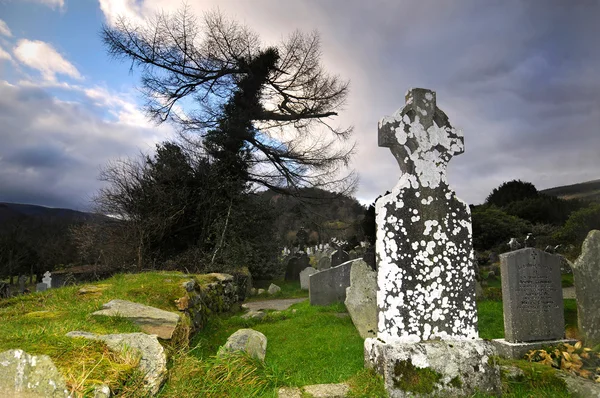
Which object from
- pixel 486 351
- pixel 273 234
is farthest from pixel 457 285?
pixel 273 234

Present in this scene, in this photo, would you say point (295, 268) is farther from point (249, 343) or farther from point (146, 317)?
point (249, 343)

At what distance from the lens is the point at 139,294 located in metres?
6.48

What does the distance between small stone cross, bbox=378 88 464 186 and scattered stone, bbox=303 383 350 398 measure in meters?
2.00

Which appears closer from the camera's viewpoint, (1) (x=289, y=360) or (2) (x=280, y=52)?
(1) (x=289, y=360)

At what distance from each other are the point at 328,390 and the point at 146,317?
2.52 m

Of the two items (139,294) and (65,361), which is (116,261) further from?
(65,361)

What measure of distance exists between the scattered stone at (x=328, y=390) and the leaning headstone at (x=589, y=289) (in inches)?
234

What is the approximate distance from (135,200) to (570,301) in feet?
47.0

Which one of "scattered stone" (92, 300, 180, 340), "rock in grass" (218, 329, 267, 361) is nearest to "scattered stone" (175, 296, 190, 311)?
"scattered stone" (92, 300, 180, 340)

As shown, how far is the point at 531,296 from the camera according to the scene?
6734 millimetres

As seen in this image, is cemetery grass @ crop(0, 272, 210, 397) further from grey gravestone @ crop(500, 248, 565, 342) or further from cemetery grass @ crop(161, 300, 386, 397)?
grey gravestone @ crop(500, 248, 565, 342)

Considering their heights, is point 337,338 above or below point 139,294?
below

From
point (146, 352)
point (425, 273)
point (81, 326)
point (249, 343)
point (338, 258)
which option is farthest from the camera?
point (338, 258)

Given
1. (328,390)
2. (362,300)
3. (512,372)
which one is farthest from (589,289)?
(328,390)
